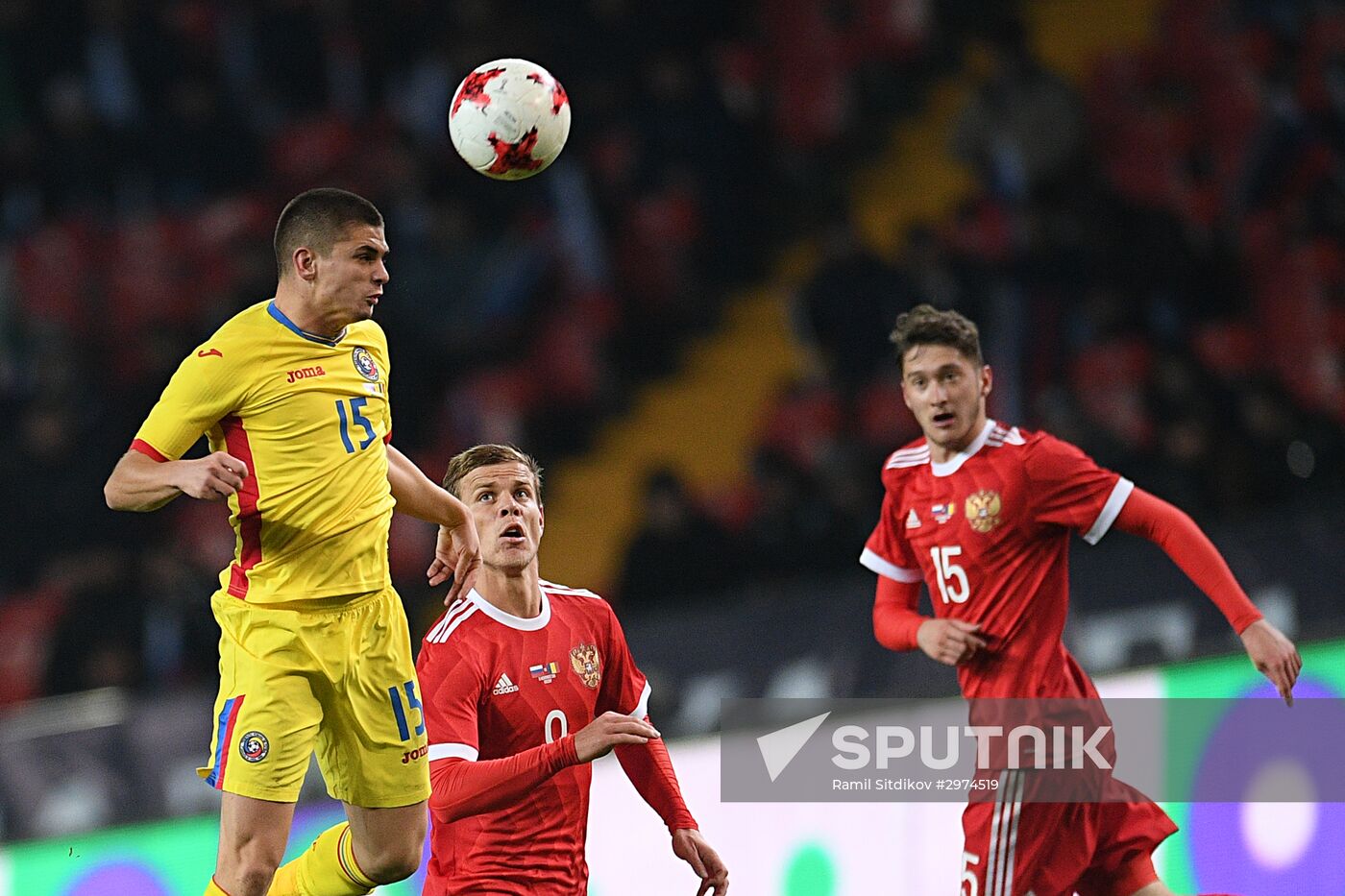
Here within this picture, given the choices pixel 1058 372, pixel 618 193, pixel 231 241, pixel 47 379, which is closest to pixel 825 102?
pixel 618 193

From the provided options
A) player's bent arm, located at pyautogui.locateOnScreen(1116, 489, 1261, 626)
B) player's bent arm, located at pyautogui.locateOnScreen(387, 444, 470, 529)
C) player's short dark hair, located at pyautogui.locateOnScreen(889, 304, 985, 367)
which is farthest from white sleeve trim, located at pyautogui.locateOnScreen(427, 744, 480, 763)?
player's bent arm, located at pyautogui.locateOnScreen(1116, 489, 1261, 626)

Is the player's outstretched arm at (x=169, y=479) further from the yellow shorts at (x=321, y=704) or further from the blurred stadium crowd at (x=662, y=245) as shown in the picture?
the blurred stadium crowd at (x=662, y=245)

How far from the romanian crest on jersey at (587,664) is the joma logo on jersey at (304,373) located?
0.90 metres

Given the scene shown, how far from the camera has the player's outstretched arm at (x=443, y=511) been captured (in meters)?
4.41

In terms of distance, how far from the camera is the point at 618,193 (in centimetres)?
1057

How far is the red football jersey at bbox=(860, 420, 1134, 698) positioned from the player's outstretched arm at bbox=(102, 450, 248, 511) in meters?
1.95

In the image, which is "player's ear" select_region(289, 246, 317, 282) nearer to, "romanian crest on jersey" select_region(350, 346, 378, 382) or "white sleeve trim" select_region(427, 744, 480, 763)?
"romanian crest on jersey" select_region(350, 346, 378, 382)

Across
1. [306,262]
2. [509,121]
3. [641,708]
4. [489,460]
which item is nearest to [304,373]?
[306,262]

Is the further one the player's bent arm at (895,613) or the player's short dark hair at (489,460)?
the player's bent arm at (895,613)

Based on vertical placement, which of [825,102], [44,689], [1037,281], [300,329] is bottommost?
[44,689]

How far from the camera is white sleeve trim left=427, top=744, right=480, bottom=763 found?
4.07 m

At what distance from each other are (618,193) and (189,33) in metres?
2.71

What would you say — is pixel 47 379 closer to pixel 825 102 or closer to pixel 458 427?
pixel 458 427

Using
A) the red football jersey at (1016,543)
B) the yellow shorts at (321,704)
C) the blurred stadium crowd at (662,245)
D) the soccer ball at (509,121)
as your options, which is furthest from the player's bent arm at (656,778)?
the blurred stadium crowd at (662,245)
